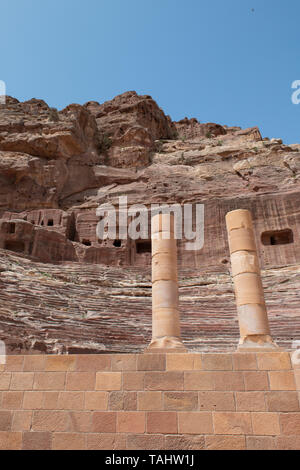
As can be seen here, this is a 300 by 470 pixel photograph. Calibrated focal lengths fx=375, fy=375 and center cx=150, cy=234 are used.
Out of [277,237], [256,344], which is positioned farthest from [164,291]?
[277,237]

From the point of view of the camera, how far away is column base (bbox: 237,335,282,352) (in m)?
8.23

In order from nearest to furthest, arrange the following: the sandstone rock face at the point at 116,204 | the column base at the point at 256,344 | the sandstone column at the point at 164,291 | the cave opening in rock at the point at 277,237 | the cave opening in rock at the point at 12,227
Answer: the column base at the point at 256,344 < the sandstone column at the point at 164,291 < the sandstone rock face at the point at 116,204 < the cave opening in rock at the point at 12,227 < the cave opening in rock at the point at 277,237

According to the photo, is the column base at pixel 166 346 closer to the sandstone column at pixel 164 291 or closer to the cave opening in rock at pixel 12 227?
the sandstone column at pixel 164 291

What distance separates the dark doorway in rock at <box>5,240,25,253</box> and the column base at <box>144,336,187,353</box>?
15.4 metres

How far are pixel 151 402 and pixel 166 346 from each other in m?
2.01

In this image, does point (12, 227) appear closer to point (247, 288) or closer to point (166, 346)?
point (166, 346)

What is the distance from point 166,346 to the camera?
8.47m

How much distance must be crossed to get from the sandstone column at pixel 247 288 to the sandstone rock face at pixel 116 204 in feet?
12.0

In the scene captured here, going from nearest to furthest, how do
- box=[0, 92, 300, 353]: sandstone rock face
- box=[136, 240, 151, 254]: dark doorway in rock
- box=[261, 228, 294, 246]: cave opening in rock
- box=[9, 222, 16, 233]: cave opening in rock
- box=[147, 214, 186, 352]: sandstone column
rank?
box=[147, 214, 186, 352]: sandstone column → box=[0, 92, 300, 353]: sandstone rock face → box=[9, 222, 16, 233]: cave opening in rock → box=[261, 228, 294, 246]: cave opening in rock → box=[136, 240, 151, 254]: dark doorway in rock

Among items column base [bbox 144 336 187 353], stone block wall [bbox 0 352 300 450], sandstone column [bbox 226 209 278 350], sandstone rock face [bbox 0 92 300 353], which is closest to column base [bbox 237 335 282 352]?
sandstone column [bbox 226 209 278 350]

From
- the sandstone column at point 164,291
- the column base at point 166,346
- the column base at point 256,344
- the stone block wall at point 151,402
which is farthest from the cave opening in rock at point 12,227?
the column base at point 256,344

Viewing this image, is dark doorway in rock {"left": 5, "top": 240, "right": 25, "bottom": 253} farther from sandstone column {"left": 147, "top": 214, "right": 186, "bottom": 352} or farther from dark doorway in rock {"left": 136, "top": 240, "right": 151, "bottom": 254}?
sandstone column {"left": 147, "top": 214, "right": 186, "bottom": 352}

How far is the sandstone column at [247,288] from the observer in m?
8.48

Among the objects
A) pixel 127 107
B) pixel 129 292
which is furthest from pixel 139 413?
pixel 127 107
